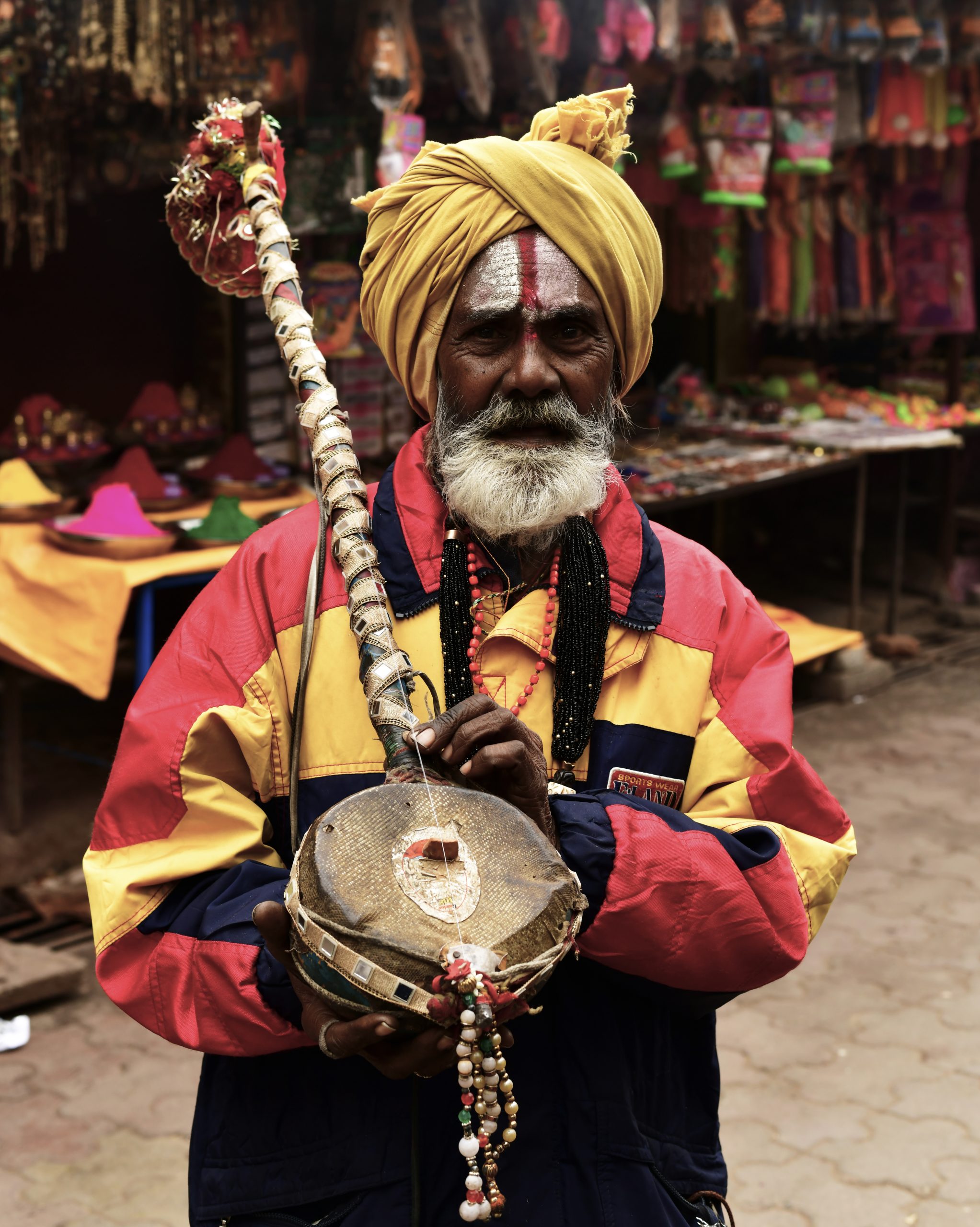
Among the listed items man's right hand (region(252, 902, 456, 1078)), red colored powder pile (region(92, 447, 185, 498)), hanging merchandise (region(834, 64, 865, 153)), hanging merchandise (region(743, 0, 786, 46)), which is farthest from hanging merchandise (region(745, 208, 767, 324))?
man's right hand (region(252, 902, 456, 1078))

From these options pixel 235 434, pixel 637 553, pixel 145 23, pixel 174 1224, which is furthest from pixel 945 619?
pixel 637 553

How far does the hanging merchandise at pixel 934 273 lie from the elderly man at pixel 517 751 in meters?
6.87

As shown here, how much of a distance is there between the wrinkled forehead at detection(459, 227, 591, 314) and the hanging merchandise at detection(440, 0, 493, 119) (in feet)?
12.6

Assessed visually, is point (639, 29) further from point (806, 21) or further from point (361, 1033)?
point (361, 1033)

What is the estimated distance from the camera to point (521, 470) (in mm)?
1668

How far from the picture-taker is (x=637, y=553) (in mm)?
1764

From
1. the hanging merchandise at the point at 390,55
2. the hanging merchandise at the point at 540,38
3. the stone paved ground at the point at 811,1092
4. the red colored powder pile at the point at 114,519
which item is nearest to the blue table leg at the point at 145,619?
the red colored powder pile at the point at 114,519

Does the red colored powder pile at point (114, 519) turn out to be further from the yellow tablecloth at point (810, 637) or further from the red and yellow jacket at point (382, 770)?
the yellow tablecloth at point (810, 637)

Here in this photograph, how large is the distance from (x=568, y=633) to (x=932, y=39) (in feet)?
19.1

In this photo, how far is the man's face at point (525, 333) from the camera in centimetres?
167

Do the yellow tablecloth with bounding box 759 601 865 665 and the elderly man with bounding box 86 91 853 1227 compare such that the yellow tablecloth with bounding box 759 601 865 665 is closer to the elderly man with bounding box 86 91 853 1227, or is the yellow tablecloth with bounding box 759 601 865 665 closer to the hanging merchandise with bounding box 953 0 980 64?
the hanging merchandise with bounding box 953 0 980 64

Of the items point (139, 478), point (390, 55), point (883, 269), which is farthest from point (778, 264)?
point (139, 478)

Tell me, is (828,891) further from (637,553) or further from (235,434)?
Answer: (235,434)

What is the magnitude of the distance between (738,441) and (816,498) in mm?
2174
